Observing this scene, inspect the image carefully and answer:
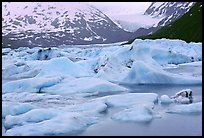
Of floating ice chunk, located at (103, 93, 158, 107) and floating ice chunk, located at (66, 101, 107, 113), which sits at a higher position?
floating ice chunk, located at (103, 93, 158, 107)

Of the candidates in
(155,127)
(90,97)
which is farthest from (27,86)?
(155,127)

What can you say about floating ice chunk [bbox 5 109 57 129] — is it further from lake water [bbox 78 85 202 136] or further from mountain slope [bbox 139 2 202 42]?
mountain slope [bbox 139 2 202 42]

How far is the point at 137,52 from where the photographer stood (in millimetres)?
22641

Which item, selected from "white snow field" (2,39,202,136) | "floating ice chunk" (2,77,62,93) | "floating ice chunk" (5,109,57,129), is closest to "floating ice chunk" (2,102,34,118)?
"white snow field" (2,39,202,136)

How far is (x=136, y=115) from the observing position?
959 centimetres

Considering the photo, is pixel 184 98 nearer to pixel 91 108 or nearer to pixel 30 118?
pixel 91 108

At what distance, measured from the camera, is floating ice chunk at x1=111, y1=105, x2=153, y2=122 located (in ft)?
31.0

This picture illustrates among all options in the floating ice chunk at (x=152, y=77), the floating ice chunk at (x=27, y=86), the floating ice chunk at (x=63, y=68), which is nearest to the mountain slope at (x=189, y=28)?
the floating ice chunk at (x=63, y=68)

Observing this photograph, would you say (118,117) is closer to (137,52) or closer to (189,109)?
(189,109)

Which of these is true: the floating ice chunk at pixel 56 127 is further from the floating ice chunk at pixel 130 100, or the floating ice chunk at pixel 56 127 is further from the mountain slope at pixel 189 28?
the mountain slope at pixel 189 28

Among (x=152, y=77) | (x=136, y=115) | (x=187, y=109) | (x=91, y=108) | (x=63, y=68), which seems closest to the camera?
(x=136, y=115)

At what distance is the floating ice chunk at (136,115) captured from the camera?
9.46 m

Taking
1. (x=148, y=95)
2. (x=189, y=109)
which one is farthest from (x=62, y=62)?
(x=189, y=109)

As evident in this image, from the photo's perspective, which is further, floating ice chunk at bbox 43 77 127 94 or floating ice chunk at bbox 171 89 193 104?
floating ice chunk at bbox 43 77 127 94
